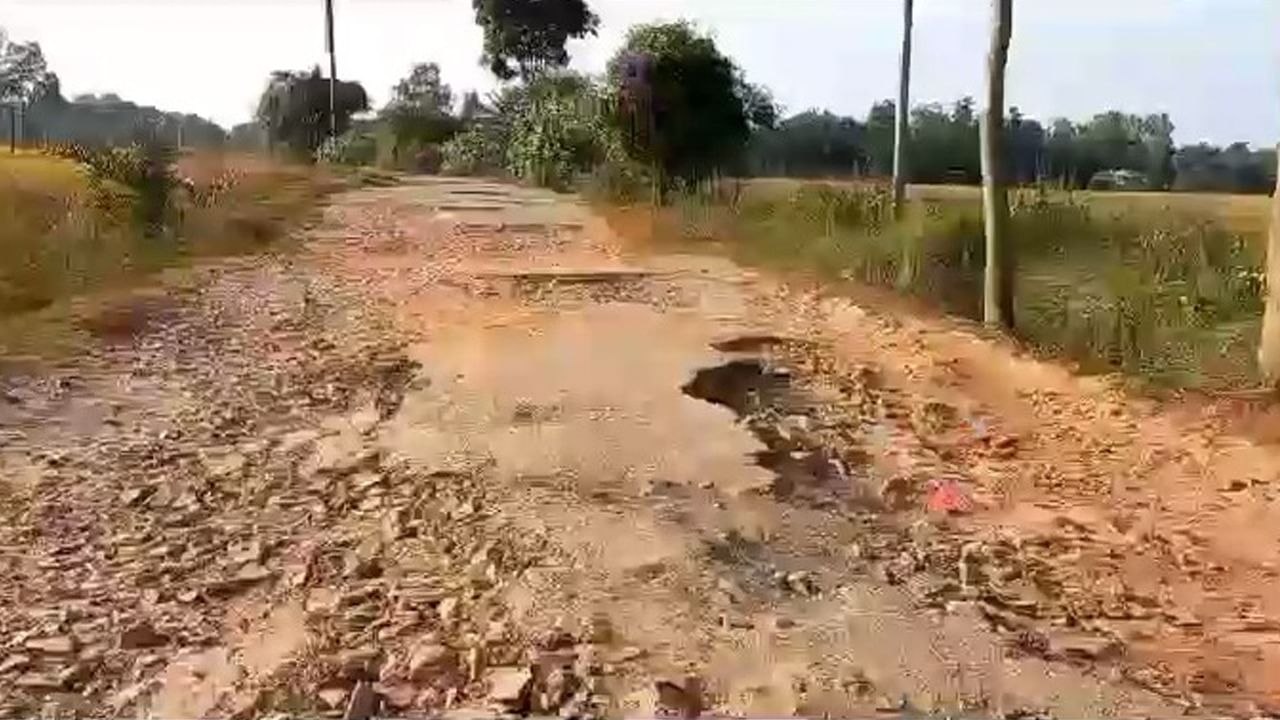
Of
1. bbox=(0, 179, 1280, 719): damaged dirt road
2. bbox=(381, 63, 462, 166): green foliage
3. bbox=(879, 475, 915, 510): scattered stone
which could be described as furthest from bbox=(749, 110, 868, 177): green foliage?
bbox=(879, 475, 915, 510): scattered stone

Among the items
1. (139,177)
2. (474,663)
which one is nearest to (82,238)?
(139,177)

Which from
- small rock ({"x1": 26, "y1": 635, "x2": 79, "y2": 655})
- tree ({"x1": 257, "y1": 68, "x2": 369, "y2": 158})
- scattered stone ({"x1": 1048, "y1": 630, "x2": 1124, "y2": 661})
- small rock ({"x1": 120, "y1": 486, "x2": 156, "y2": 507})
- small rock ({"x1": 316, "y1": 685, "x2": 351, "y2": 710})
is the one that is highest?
tree ({"x1": 257, "y1": 68, "x2": 369, "y2": 158})

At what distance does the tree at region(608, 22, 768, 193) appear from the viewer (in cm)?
2128

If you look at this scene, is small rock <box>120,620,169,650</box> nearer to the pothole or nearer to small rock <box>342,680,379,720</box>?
small rock <box>342,680,379,720</box>

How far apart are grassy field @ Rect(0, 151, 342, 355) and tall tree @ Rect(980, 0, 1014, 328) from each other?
6067mm

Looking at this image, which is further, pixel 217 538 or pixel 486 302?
pixel 486 302

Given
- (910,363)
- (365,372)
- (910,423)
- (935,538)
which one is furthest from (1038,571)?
(365,372)

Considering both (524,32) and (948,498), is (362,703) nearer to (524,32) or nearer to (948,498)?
(948,498)

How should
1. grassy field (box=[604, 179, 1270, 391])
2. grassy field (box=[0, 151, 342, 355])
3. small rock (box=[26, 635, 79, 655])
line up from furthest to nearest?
grassy field (box=[0, 151, 342, 355]) < grassy field (box=[604, 179, 1270, 391]) < small rock (box=[26, 635, 79, 655])

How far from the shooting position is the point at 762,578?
14.8 ft

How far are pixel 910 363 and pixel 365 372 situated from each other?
328 centimetres

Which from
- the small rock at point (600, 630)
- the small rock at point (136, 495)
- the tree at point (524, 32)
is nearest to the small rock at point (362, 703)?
the small rock at point (600, 630)

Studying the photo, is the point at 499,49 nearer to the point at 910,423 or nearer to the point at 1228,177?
the point at 1228,177

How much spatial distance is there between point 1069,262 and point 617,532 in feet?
27.0
